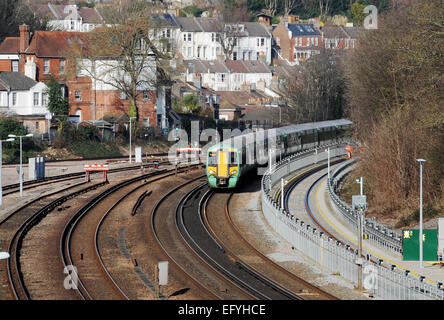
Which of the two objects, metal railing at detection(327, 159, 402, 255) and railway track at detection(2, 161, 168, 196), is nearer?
metal railing at detection(327, 159, 402, 255)

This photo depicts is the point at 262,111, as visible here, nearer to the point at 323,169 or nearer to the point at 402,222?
the point at 323,169

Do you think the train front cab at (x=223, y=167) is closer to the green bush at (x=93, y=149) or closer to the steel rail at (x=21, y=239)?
the steel rail at (x=21, y=239)

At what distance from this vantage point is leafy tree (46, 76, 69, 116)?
243ft

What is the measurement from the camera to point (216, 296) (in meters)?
27.1

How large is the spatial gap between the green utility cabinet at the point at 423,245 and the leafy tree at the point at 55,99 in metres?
47.6

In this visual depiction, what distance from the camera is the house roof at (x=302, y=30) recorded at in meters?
152

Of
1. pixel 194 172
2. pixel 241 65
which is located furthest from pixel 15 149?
pixel 241 65

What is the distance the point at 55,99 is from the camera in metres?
74.1

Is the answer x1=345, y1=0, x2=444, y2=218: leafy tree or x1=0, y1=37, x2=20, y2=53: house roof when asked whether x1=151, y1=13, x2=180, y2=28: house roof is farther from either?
x1=345, y1=0, x2=444, y2=218: leafy tree

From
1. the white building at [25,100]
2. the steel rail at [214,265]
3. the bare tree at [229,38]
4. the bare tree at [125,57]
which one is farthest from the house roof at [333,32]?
the steel rail at [214,265]

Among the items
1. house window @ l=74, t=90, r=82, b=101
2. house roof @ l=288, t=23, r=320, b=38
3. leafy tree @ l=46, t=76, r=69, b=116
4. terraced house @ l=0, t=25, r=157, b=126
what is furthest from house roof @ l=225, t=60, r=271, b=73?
leafy tree @ l=46, t=76, r=69, b=116

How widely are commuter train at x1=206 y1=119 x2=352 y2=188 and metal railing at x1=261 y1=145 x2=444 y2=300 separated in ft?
10.3

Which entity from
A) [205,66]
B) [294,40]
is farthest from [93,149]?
[294,40]

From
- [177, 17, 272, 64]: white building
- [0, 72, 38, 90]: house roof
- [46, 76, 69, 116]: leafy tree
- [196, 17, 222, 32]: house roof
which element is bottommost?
[46, 76, 69, 116]: leafy tree
